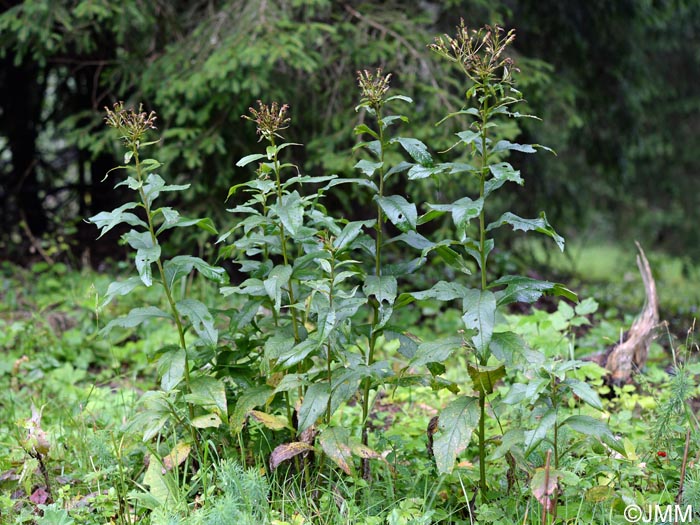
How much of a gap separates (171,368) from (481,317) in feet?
3.22

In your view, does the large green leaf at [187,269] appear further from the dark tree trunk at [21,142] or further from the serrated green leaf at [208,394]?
the dark tree trunk at [21,142]

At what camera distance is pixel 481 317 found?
6.45 ft

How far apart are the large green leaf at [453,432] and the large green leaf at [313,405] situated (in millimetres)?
352

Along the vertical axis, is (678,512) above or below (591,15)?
below

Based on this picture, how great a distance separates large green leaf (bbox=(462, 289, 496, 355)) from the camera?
1941 millimetres

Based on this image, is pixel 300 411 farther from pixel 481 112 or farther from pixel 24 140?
pixel 24 140

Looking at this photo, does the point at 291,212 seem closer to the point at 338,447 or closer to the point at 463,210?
the point at 463,210

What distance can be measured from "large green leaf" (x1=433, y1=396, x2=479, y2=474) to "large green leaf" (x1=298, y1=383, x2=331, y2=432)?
1.16 feet

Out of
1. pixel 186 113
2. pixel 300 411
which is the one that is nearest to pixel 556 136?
pixel 186 113

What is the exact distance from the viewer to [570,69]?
20.2 ft

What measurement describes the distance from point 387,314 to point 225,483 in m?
0.70

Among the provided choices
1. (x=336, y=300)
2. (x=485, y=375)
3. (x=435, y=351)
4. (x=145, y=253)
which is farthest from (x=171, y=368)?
(x=485, y=375)

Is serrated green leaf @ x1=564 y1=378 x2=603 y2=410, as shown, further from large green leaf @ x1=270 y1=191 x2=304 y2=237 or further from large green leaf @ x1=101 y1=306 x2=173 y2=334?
large green leaf @ x1=101 y1=306 x2=173 y2=334

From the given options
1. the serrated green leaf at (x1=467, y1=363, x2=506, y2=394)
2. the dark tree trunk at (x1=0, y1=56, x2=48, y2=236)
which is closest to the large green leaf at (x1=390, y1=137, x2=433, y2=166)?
the serrated green leaf at (x1=467, y1=363, x2=506, y2=394)
